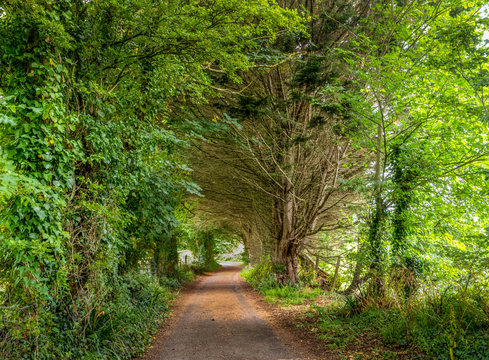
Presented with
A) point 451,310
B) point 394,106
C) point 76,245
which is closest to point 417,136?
point 394,106

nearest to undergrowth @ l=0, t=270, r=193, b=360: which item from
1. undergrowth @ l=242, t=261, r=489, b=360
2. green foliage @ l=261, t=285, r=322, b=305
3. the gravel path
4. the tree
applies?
the gravel path

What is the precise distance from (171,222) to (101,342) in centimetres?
386

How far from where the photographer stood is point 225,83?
1006 cm

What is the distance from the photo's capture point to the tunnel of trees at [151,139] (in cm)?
389

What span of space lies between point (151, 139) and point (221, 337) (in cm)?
484

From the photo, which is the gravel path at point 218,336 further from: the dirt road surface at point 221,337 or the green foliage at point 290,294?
the green foliage at point 290,294

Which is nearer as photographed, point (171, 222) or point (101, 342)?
point (101, 342)

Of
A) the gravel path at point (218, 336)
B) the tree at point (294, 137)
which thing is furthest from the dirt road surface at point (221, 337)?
the tree at point (294, 137)

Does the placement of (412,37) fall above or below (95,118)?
above

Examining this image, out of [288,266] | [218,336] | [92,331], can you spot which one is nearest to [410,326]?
[218,336]

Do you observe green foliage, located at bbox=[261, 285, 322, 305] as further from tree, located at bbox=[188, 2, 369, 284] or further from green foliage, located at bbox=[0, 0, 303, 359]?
green foliage, located at bbox=[0, 0, 303, 359]

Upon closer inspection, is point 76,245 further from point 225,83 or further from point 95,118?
point 225,83

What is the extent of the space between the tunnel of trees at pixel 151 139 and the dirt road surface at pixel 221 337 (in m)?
0.69

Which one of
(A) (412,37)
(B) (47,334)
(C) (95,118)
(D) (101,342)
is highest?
(A) (412,37)
